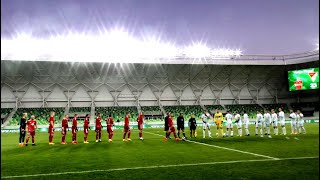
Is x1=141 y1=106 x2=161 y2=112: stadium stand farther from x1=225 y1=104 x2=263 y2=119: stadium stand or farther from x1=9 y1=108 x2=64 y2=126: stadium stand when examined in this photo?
x1=9 y1=108 x2=64 y2=126: stadium stand

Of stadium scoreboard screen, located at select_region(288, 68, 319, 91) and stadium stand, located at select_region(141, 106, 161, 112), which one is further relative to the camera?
stadium stand, located at select_region(141, 106, 161, 112)

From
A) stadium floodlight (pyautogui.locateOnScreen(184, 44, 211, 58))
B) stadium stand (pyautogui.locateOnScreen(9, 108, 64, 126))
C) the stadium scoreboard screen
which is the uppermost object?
stadium floodlight (pyautogui.locateOnScreen(184, 44, 211, 58))

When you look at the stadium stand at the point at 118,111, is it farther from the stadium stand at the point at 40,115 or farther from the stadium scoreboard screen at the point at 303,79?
the stadium scoreboard screen at the point at 303,79

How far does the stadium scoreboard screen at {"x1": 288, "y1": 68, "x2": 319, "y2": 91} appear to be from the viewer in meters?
55.2

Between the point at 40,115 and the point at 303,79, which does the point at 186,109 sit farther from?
the point at 40,115

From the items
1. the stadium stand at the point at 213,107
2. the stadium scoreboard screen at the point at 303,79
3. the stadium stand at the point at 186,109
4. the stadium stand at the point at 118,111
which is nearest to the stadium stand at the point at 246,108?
the stadium stand at the point at 213,107

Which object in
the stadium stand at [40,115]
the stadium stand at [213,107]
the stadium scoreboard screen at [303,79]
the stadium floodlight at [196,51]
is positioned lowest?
the stadium stand at [40,115]

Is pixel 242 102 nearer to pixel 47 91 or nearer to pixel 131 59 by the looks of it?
pixel 131 59

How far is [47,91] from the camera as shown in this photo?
5909cm

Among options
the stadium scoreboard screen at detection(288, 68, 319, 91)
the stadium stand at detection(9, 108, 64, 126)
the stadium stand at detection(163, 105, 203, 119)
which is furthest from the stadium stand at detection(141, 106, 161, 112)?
the stadium scoreboard screen at detection(288, 68, 319, 91)

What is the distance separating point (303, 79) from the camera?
184 ft

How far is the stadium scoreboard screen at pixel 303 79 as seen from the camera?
5522cm

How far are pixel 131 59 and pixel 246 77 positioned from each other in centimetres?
2777

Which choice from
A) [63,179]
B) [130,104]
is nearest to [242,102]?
[130,104]
